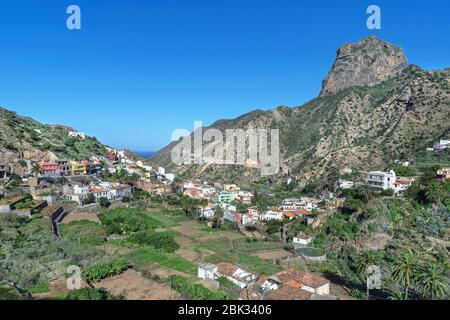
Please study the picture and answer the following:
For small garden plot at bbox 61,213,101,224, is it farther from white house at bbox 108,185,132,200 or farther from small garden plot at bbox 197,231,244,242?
small garden plot at bbox 197,231,244,242

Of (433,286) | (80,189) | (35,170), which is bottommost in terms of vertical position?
(433,286)

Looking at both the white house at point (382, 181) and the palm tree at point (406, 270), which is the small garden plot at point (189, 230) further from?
the white house at point (382, 181)

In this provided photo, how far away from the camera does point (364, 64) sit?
135 m

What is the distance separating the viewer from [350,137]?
302 ft

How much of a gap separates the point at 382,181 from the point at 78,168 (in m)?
44.8

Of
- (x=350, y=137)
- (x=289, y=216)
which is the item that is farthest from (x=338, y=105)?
(x=289, y=216)

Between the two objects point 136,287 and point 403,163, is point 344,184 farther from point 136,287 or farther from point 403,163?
point 136,287

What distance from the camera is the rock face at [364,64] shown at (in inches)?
5177

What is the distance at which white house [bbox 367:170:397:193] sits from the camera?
46719mm

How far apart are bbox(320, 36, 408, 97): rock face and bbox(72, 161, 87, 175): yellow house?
4145 inches

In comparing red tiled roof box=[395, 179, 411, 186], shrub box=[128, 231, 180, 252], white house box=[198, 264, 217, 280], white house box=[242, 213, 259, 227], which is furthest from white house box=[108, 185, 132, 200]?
red tiled roof box=[395, 179, 411, 186]

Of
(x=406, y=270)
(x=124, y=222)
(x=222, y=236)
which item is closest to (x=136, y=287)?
(x=406, y=270)

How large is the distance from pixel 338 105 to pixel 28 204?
287 ft
